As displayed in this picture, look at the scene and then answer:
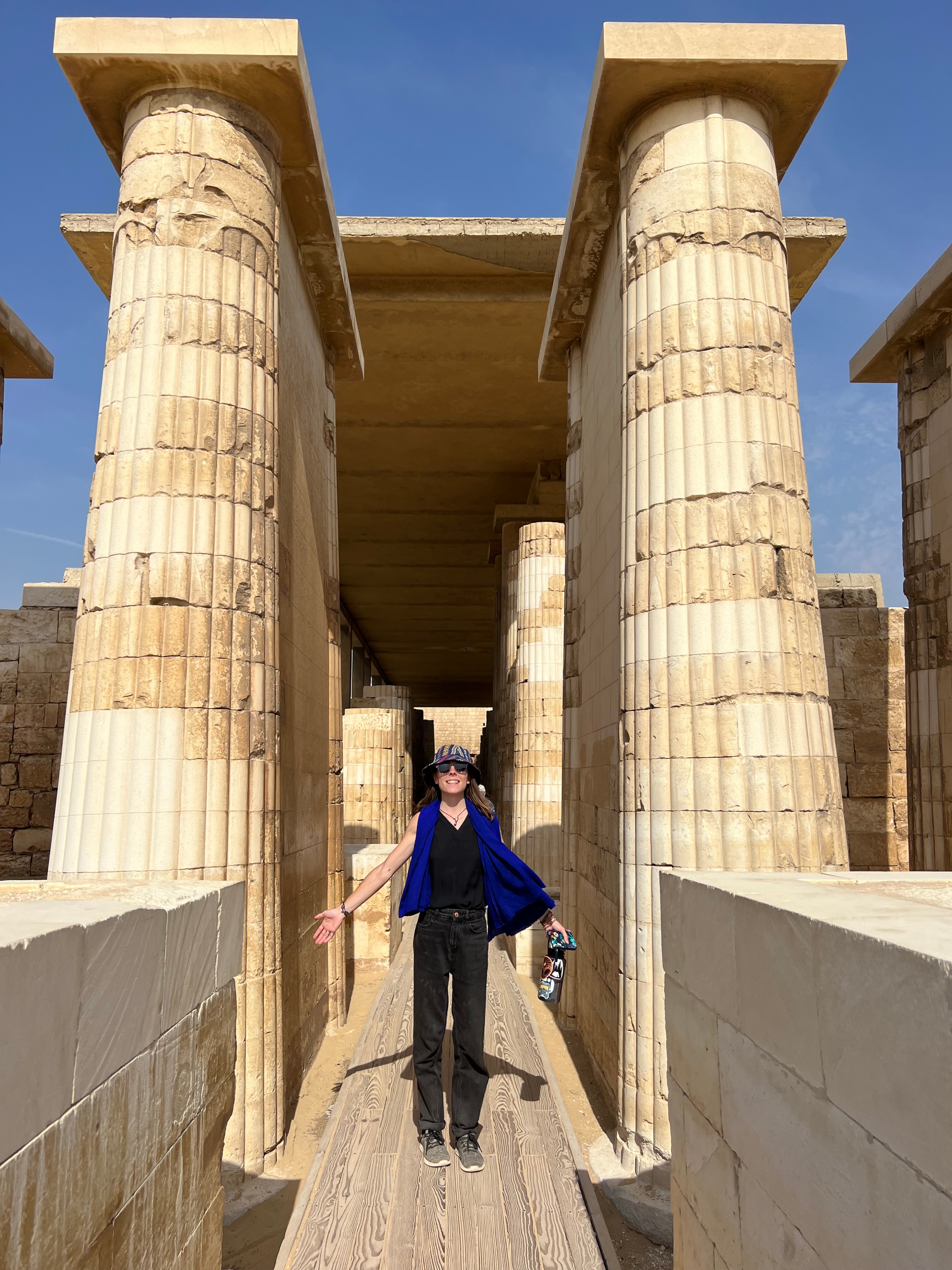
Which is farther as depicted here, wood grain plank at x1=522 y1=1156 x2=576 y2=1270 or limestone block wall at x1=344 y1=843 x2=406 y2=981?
limestone block wall at x1=344 y1=843 x2=406 y2=981

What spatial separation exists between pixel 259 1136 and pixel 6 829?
6748 millimetres

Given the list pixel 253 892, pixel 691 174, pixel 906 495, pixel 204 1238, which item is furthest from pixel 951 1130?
pixel 906 495

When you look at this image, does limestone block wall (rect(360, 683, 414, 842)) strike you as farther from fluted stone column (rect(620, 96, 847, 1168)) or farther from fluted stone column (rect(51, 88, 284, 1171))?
Answer: fluted stone column (rect(620, 96, 847, 1168))

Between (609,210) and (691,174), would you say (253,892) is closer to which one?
(691,174)

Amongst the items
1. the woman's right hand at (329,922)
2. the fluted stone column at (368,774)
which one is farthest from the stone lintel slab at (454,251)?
the woman's right hand at (329,922)

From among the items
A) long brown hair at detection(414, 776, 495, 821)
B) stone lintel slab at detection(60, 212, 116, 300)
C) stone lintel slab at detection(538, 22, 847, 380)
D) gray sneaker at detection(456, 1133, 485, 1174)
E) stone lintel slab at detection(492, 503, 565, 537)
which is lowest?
gray sneaker at detection(456, 1133, 485, 1174)

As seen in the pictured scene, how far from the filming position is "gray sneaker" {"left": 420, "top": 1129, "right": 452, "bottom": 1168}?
4.07m

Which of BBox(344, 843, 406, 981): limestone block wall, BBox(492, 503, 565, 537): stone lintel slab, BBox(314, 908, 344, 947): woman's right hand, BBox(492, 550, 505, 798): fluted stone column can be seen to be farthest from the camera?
BBox(492, 550, 505, 798): fluted stone column

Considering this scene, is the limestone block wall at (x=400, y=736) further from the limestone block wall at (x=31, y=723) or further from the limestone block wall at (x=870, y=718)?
the limestone block wall at (x=870, y=718)

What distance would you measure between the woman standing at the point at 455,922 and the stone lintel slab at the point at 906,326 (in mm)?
7107

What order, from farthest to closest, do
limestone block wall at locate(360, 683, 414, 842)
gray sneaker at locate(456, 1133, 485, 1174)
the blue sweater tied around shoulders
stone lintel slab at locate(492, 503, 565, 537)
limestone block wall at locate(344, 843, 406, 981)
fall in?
stone lintel slab at locate(492, 503, 565, 537) → limestone block wall at locate(360, 683, 414, 842) → limestone block wall at locate(344, 843, 406, 981) → the blue sweater tied around shoulders → gray sneaker at locate(456, 1133, 485, 1174)

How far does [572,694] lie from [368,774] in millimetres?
5615

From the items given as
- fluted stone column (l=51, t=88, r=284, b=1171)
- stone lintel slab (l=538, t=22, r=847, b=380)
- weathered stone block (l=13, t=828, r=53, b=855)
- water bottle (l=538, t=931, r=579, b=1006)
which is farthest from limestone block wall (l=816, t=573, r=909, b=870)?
weathered stone block (l=13, t=828, r=53, b=855)

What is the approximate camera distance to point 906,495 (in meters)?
8.91
